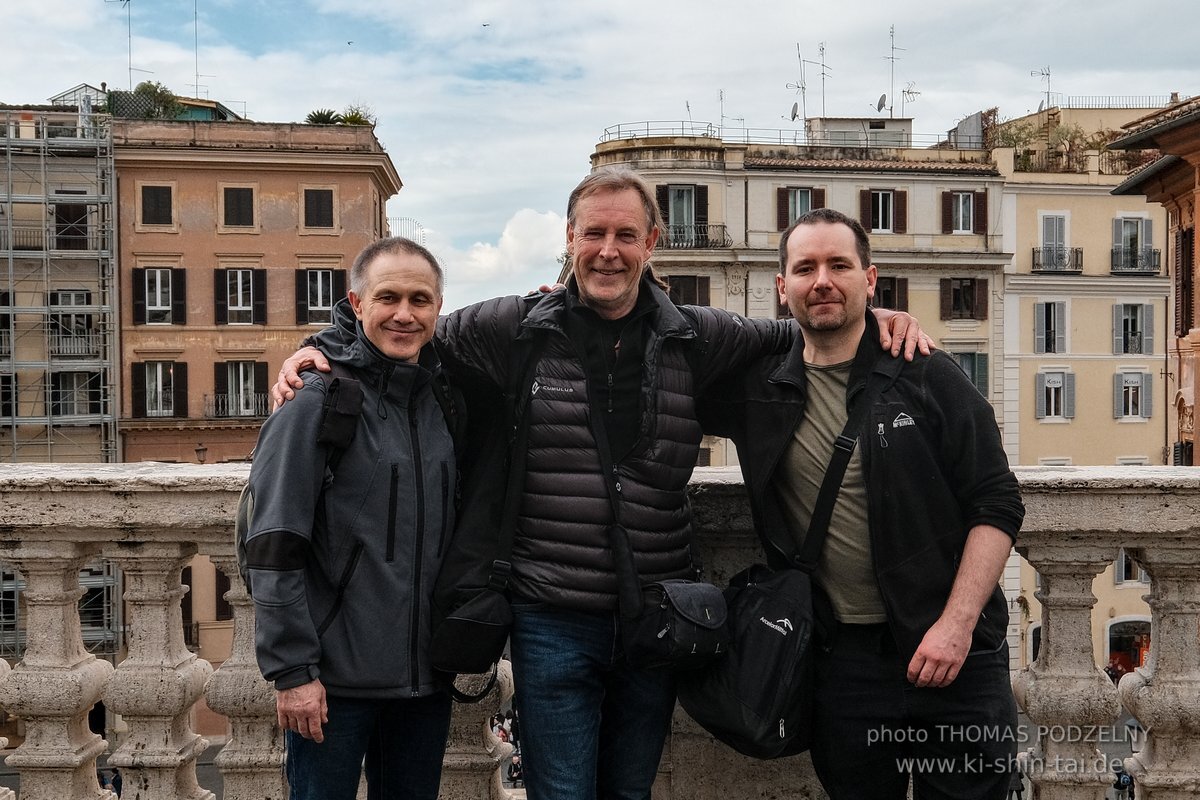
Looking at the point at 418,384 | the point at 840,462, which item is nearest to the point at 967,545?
the point at 840,462

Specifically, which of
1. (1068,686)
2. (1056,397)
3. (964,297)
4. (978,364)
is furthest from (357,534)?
(1056,397)

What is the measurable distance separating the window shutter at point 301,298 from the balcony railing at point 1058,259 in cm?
2358

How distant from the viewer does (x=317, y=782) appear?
9.35ft

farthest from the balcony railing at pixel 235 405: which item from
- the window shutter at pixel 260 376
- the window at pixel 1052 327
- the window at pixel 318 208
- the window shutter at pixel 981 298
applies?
the window at pixel 1052 327

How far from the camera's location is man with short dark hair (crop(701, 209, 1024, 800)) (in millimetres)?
2854

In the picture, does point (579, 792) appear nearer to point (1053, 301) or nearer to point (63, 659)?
point (63, 659)

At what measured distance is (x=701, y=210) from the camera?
115 ft

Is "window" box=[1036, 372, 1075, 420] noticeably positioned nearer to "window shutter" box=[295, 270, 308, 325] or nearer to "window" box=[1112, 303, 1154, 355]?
"window" box=[1112, 303, 1154, 355]

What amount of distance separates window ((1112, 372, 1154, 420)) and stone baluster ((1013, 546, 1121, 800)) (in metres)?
37.4

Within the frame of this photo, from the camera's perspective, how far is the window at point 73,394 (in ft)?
103

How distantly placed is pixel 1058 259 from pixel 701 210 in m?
12.4

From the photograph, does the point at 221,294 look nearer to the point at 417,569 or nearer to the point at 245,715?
the point at 245,715

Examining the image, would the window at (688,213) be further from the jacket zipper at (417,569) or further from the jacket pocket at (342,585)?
the jacket pocket at (342,585)

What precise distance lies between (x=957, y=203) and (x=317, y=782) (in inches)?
1425
